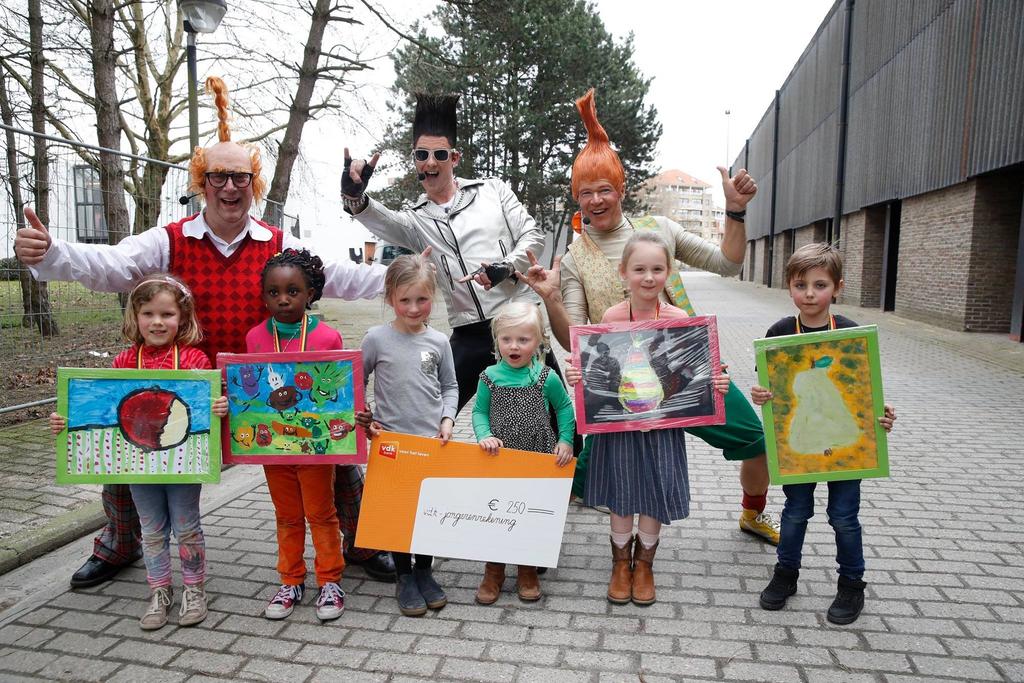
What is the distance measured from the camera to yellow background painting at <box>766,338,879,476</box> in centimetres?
291

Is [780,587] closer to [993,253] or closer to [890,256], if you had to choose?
[993,253]

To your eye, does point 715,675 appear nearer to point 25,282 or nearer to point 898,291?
point 25,282

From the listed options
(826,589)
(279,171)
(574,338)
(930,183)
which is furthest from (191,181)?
(930,183)

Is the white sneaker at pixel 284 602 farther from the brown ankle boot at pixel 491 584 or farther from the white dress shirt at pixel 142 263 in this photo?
the white dress shirt at pixel 142 263

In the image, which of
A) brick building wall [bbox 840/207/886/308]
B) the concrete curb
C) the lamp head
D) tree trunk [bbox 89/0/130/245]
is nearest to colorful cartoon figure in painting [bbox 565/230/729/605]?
the concrete curb

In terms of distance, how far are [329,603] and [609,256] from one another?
7.03ft

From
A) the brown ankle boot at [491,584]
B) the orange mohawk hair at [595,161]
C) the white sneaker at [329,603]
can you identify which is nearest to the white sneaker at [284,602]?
the white sneaker at [329,603]

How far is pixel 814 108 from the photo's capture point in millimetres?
25703

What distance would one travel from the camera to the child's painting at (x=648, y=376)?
9.91ft

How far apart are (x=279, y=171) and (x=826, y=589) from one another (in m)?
12.9

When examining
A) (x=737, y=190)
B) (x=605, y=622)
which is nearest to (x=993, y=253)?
(x=737, y=190)

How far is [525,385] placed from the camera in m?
3.22

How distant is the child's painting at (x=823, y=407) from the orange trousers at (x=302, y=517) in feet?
6.60

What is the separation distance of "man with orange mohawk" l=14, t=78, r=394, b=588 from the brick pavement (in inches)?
9.5
